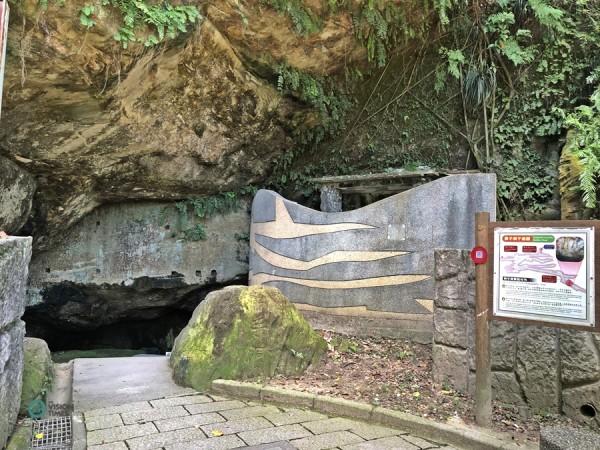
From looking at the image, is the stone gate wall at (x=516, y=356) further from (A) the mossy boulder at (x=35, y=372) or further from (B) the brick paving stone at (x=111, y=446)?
(A) the mossy boulder at (x=35, y=372)

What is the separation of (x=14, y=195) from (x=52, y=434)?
496 centimetres

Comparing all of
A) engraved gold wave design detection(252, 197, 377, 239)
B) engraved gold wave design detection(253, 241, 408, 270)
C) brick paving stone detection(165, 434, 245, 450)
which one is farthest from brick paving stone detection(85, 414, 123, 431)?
engraved gold wave design detection(252, 197, 377, 239)

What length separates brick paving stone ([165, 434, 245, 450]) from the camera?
10.4 ft

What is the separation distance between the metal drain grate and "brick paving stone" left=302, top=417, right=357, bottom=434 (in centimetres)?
176

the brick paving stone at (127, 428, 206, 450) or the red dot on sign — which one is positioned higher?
the red dot on sign

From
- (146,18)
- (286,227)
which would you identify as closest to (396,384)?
(286,227)

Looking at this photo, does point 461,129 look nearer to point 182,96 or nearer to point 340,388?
point 182,96

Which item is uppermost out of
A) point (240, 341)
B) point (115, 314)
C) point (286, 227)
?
point (286, 227)

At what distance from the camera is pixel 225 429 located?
3480 mm

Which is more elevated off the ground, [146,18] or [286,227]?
[146,18]

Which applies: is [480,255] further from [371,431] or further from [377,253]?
[377,253]

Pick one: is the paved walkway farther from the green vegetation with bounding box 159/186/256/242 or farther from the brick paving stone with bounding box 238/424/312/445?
the green vegetation with bounding box 159/186/256/242

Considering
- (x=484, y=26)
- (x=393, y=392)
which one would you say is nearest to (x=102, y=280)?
(x=393, y=392)

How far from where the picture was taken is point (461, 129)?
8.41 meters
